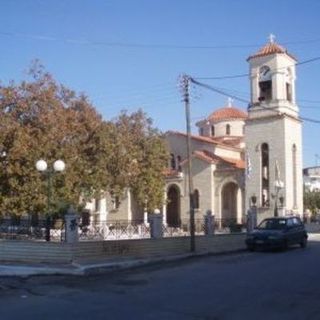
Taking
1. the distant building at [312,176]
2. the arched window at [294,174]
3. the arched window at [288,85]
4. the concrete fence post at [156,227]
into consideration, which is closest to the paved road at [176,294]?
the concrete fence post at [156,227]

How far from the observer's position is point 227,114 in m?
62.9

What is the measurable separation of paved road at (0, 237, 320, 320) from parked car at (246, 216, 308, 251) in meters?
6.81

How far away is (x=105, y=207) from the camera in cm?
6088

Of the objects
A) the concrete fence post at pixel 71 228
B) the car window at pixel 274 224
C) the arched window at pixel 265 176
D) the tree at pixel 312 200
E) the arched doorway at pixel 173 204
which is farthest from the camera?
the tree at pixel 312 200

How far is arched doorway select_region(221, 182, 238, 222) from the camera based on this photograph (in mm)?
54375

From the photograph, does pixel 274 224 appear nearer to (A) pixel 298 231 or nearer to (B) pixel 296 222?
(A) pixel 298 231

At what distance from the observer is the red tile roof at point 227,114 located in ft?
204

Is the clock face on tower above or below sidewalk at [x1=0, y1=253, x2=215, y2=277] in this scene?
above

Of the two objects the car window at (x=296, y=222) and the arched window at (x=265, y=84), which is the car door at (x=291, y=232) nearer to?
the car window at (x=296, y=222)

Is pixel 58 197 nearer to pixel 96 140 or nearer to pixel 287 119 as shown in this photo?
pixel 96 140

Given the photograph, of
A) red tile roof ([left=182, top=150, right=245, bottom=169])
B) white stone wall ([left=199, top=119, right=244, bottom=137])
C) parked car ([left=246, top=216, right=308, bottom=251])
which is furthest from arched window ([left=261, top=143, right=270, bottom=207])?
parked car ([left=246, top=216, right=308, bottom=251])

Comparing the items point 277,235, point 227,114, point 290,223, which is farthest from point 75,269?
point 227,114

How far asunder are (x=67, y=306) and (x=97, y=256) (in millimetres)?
10530

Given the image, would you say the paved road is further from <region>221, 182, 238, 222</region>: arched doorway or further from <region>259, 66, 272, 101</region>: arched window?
<region>221, 182, 238, 222</region>: arched doorway
